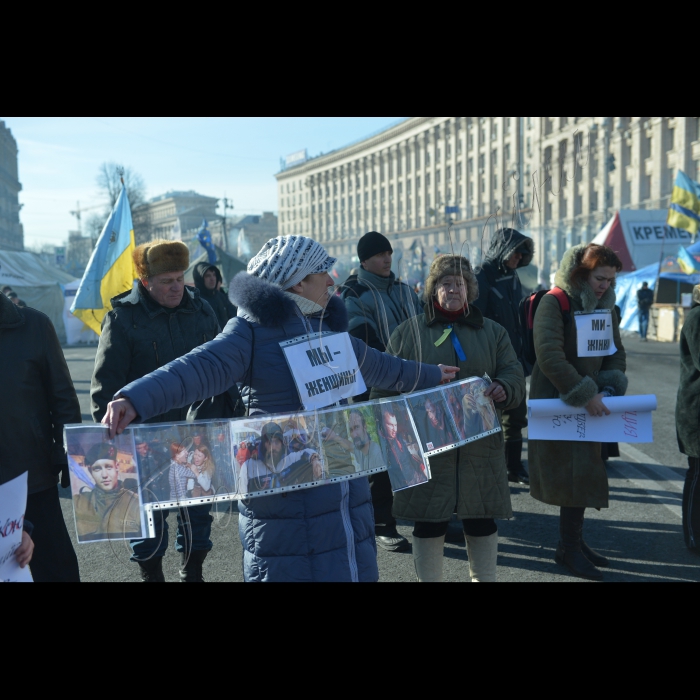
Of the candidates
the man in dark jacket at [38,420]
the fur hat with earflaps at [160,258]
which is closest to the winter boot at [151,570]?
the man in dark jacket at [38,420]

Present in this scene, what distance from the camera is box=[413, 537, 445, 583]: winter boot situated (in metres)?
3.58

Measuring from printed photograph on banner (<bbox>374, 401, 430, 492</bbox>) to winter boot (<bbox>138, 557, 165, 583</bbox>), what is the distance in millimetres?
1634

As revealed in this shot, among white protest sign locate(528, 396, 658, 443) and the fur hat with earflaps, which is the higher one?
the fur hat with earflaps

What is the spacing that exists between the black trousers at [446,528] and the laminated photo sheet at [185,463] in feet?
4.50

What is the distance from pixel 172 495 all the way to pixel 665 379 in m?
12.2

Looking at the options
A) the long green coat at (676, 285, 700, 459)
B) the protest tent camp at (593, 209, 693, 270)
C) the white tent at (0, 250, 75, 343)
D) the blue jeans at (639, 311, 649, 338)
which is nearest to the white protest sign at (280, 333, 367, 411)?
the long green coat at (676, 285, 700, 459)

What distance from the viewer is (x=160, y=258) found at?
3.69 metres

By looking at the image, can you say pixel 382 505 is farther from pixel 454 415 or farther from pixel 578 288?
pixel 454 415

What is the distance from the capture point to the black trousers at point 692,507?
4.46 meters

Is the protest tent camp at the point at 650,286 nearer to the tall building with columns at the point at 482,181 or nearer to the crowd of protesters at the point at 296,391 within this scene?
the tall building with columns at the point at 482,181

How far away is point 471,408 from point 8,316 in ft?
6.36

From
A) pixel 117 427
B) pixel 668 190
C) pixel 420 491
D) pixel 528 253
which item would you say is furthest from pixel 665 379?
pixel 668 190

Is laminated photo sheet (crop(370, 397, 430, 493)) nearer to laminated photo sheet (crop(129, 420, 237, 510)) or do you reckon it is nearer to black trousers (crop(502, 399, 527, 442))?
laminated photo sheet (crop(129, 420, 237, 510))

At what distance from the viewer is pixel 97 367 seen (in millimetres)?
3566
